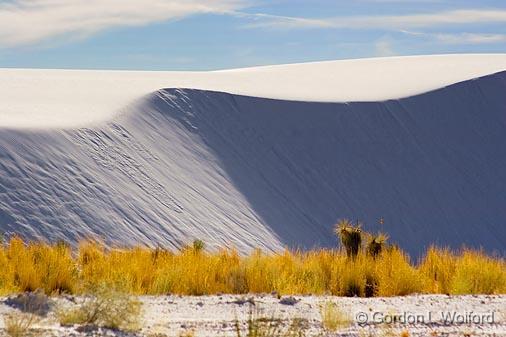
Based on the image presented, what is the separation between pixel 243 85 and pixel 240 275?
2958 centimetres

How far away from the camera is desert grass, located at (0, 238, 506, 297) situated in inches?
458

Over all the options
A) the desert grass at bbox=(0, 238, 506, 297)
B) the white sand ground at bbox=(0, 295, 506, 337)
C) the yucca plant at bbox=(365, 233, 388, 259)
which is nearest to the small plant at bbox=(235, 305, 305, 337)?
the white sand ground at bbox=(0, 295, 506, 337)

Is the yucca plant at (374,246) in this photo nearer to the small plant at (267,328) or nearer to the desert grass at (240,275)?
the desert grass at (240,275)

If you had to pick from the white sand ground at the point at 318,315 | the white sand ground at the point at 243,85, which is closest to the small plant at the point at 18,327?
the white sand ground at the point at 318,315

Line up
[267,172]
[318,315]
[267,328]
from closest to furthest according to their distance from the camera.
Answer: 1. [267,328]
2. [318,315]
3. [267,172]

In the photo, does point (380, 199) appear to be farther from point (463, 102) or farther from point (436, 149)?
point (463, 102)

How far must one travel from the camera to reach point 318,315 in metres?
10.4

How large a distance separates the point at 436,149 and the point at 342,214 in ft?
27.9

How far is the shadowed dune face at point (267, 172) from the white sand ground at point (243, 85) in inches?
34.9

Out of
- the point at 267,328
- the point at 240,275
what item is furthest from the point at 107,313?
the point at 240,275

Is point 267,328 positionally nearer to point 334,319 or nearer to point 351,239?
point 334,319

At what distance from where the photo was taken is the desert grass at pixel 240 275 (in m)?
11.6

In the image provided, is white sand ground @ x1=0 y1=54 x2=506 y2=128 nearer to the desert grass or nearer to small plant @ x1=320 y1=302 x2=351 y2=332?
the desert grass

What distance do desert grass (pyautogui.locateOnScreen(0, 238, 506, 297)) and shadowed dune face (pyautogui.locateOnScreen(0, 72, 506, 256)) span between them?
7.99m
